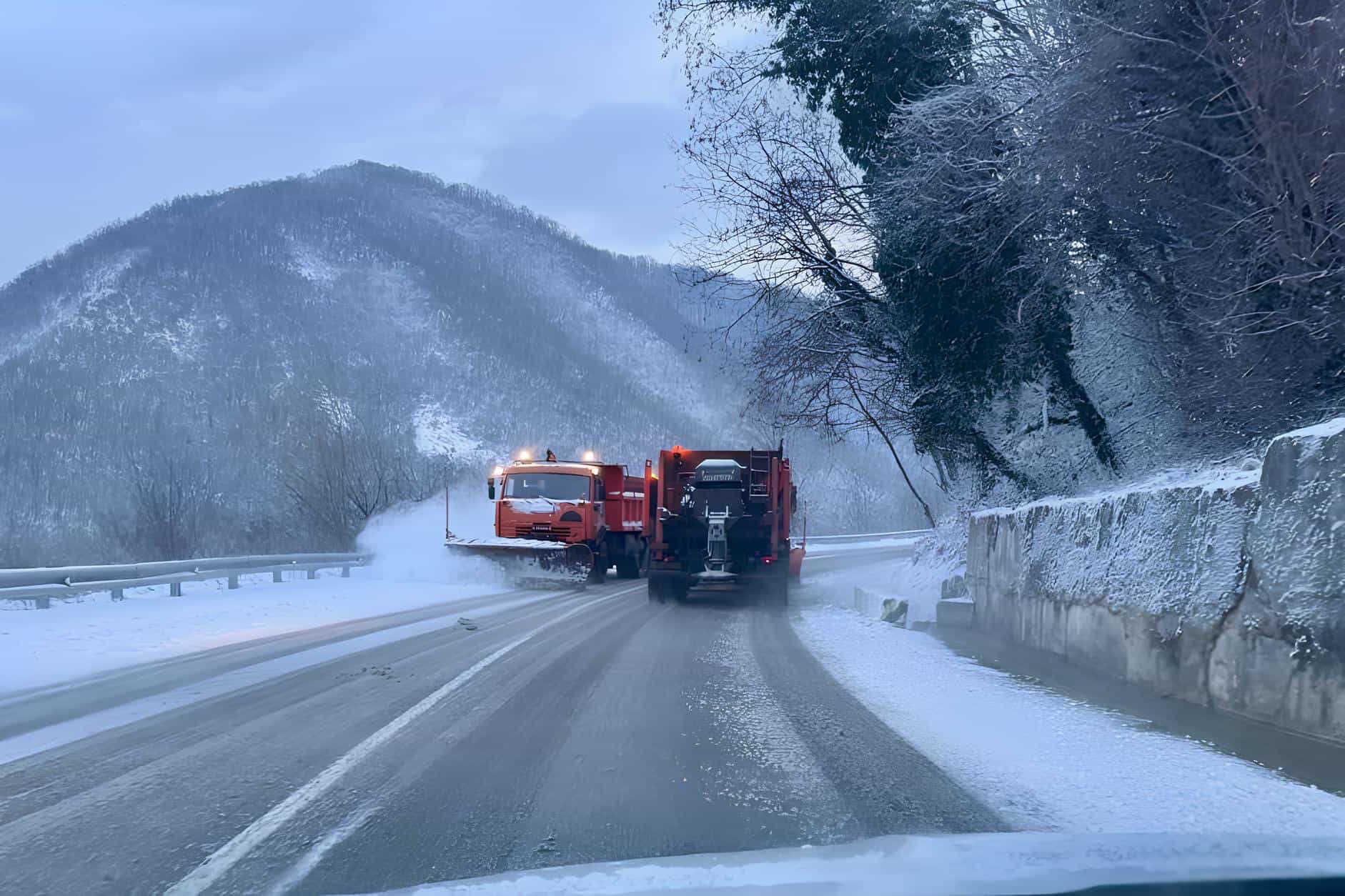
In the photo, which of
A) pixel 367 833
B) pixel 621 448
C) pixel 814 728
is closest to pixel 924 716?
pixel 814 728

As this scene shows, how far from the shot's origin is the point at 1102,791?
5.42 metres

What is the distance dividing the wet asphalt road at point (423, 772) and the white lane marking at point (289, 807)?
16mm

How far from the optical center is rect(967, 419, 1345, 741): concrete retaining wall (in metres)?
6.28

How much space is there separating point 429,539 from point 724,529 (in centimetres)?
1613

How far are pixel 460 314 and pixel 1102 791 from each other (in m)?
188

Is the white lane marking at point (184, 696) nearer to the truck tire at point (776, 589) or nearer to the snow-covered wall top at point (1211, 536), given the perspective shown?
the truck tire at point (776, 589)

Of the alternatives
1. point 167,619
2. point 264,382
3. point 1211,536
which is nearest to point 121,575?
point 167,619

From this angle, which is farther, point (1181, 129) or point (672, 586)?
point (672, 586)

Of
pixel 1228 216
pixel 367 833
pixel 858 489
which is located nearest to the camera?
pixel 367 833

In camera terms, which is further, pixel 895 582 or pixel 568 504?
pixel 568 504

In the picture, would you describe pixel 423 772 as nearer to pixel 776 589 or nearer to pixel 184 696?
pixel 184 696

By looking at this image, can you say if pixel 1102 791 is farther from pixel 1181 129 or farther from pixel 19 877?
pixel 1181 129

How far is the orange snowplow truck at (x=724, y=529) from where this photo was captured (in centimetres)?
1972

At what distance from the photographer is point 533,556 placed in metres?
24.3
